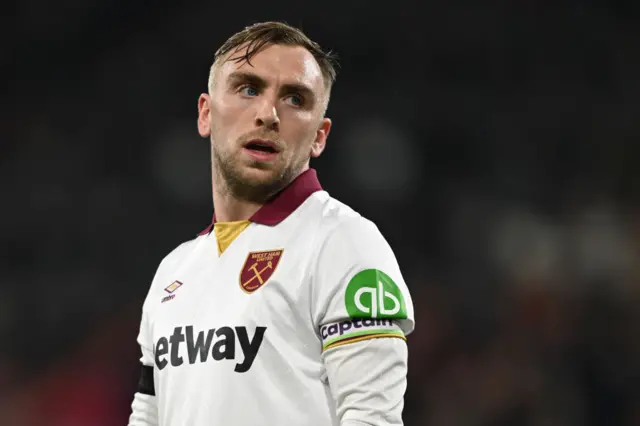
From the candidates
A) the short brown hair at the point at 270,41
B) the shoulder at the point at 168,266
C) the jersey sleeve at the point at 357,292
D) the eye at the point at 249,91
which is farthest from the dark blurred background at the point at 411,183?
the jersey sleeve at the point at 357,292

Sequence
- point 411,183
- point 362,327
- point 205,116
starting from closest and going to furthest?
point 362,327, point 205,116, point 411,183

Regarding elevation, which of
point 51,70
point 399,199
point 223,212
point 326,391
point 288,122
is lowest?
point 326,391

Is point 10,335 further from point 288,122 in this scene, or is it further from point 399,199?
point 288,122

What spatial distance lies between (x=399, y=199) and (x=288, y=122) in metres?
3.95

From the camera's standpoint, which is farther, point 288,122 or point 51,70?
point 51,70

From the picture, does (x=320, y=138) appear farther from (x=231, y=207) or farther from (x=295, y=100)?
(x=231, y=207)

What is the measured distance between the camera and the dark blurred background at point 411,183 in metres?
5.47

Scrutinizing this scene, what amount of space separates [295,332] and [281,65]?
0.65m

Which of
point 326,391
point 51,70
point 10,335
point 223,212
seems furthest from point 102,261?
point 326,391

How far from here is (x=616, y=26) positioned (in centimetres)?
666

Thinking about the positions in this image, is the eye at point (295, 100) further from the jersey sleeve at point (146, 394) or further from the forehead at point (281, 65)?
the jersey sleeve at point (146, 394)

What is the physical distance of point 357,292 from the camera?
1910 millimetres

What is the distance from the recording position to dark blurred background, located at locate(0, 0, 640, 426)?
547cm

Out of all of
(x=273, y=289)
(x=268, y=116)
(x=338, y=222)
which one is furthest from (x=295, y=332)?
(x=268, y=116)
